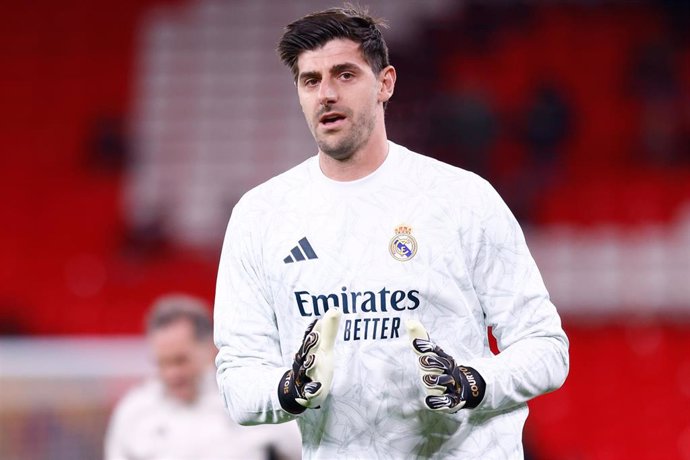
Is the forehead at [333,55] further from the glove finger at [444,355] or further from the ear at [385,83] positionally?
the glove finger at [444,355]

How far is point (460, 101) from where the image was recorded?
397 inches

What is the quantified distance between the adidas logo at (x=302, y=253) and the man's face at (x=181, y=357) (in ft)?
6.88

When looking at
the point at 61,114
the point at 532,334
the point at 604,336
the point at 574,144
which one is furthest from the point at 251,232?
the point at 61,114

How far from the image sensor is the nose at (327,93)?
8.98 ft

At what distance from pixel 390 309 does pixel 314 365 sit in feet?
0.84

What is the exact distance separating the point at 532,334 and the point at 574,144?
743cm

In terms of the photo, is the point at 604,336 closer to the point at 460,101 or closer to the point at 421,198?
the point at 460,101

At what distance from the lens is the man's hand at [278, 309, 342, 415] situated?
2.53 m

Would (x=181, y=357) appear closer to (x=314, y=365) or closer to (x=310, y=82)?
(x=310, y=82)

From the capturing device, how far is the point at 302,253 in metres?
A: 2.79

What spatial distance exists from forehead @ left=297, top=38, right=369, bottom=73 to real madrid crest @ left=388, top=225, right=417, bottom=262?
381mm

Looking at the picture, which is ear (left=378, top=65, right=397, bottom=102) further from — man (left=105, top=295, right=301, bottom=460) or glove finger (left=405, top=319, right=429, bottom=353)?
man (left=105, top=295, right=301, bottom=460)

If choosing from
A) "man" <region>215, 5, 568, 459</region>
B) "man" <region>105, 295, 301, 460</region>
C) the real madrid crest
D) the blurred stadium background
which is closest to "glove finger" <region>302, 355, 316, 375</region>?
"man" <region>215, 5, 568, 459</region>

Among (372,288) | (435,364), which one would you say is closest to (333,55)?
(372,288)
